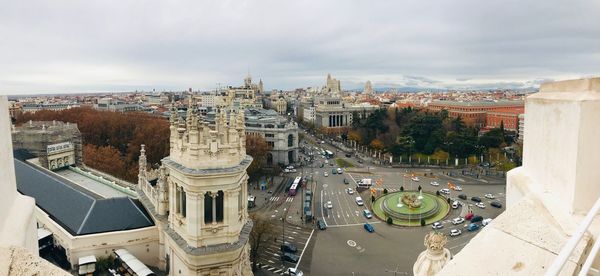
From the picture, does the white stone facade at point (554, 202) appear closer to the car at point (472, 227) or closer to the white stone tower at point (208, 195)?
the white stone tower at point (208, 195)

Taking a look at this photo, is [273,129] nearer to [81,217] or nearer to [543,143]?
[81,217]

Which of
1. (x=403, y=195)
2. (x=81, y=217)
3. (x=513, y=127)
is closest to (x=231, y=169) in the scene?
(x=81, y=217)

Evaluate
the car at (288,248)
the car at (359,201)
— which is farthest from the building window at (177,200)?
the car at (359,201)

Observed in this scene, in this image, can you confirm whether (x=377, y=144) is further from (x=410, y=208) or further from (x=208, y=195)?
(x=208, y=195)

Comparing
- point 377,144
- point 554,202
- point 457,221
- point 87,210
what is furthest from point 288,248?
point 377,144

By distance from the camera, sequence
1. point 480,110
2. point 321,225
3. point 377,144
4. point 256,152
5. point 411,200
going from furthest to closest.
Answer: point 480,110 → point 377,144 → point 256,152 → point 411,200 → point 321,225

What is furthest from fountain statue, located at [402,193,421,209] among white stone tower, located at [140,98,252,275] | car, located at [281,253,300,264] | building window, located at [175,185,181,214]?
building window, located at [175,185,181,214]
